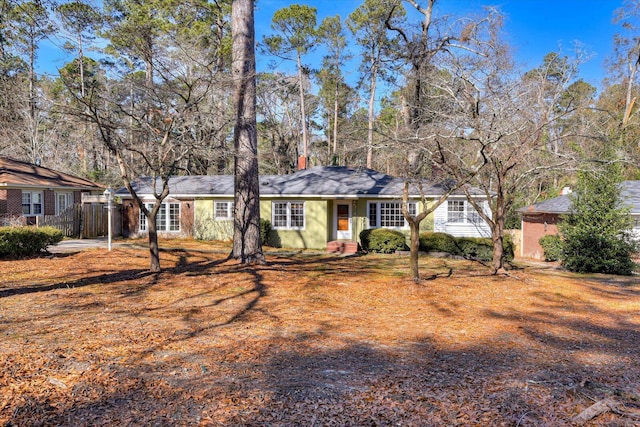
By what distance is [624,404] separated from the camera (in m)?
3.91

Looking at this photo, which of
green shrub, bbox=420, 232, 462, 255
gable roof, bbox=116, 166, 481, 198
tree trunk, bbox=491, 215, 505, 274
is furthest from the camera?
gable roof, bbox=116, 166, 481, 198

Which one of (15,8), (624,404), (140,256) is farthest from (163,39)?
(624,404)

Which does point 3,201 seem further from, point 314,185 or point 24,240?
point 314,185

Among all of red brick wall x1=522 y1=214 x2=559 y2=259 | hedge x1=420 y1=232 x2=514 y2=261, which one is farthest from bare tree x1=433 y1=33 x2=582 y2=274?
red brick wall x1=522 y1=214 x2=559 y2=259

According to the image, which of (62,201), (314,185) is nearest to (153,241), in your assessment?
(314,185)

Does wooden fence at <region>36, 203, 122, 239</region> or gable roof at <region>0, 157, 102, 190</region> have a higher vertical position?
gable roof at <region>0, 157, 102, 190</region>

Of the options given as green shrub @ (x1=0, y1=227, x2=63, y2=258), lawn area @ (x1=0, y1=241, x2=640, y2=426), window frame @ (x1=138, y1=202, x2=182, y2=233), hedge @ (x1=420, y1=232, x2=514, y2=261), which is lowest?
lawn area @ (x1=0, y1=241, x2=640, y2=426)

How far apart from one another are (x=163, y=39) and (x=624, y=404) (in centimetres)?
1202

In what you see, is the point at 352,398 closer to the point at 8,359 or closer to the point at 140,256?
the point at 8,359

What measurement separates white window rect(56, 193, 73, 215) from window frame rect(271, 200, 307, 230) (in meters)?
11.5

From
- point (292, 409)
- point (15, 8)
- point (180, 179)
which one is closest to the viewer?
point (292, 409)

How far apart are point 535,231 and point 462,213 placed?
423 centimetres

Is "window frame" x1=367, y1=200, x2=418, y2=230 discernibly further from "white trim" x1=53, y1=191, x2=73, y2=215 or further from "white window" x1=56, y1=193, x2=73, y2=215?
"white window" x1=56, y1=193, x2=73, y2=215

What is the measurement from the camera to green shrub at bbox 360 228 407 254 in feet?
59.0
